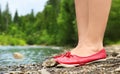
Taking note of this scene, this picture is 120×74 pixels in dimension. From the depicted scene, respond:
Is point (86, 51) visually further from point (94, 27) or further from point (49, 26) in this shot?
point (49, 26)

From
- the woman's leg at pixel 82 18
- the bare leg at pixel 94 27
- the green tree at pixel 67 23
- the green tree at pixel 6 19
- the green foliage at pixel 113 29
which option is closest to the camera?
the bare leg at pixel 94 27

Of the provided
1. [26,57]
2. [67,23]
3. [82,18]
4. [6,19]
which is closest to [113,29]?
[67,23]

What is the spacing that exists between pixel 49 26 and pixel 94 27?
5013cm

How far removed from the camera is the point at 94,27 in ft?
8.61

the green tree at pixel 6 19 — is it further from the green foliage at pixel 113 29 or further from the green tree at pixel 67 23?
the green foliage at pixel 113 29

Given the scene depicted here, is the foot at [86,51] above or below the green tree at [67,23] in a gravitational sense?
above

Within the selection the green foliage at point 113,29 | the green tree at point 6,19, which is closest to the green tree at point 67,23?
the green foliage at point 113,29

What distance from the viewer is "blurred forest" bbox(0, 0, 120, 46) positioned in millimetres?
30202

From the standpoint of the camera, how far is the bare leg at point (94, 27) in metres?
2.60

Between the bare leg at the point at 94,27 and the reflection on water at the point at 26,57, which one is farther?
the reflection on water at the point at 26,57

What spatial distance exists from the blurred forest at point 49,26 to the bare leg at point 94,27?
2629 centimetres

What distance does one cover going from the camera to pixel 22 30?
2292 inches

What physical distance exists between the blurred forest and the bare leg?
2629cm

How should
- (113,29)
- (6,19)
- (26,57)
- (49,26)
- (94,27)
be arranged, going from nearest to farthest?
(94,27), (26,57), (113,29), (49,26), (6,19)
